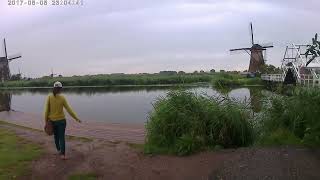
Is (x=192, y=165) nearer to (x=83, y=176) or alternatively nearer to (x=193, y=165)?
(x=193, y=165)

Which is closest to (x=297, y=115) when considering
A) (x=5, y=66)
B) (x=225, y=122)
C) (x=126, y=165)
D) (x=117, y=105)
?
(x=225, y=122)

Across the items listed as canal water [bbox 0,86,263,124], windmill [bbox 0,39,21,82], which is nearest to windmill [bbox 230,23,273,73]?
canal water [bbox 0,86,263,124]

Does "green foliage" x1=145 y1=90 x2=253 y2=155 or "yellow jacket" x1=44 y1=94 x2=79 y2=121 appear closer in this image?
"green foliage" x1=145 y1=90 x2=253 y2=155

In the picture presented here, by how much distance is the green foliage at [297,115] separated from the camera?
8547 millimetres

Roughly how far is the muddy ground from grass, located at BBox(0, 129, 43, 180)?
219 mm

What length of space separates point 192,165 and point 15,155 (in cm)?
392

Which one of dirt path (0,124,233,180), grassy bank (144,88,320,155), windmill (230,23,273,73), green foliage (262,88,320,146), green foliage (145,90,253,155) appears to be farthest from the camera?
windmill (230,23,273,73)

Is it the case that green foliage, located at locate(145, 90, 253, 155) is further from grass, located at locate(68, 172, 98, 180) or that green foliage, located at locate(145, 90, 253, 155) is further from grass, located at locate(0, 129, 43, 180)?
grass, located at locate(0, 129, 43, 180)

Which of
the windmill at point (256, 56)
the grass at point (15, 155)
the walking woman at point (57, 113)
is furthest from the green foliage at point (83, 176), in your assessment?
the windmill at point (256, 56)

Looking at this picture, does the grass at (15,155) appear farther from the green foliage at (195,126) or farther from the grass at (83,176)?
the green foliage at (195,126)

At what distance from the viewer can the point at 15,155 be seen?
31.6ft

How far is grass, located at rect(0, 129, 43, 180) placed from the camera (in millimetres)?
8078

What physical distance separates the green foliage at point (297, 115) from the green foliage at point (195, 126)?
19.9 inches

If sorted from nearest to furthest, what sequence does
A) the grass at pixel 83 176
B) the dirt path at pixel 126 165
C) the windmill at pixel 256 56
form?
1. the grass at pixel 83 176
2. the dirt path at pixel 126 165
3. the windmill at pixel 256 56
